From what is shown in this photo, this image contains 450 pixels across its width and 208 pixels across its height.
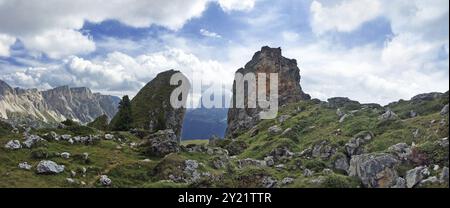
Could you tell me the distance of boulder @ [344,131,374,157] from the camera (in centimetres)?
8055

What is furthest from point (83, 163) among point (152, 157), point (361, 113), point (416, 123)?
point (361, 113)

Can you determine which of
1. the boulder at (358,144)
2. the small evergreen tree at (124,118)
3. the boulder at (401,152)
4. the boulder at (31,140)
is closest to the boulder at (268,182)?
the boulder at (401,152)

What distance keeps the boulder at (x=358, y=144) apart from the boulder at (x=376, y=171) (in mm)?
32634

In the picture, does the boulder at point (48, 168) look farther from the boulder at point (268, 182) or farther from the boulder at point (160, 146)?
the boulder at point (268, 182)

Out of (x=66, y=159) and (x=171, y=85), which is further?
(x=171, y=85)

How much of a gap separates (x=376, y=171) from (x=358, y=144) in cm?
3967

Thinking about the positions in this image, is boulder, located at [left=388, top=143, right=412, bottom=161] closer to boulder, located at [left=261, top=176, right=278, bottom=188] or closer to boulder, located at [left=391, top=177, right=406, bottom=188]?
boulder, located at [left=391, top=177, right=406, bottom=188]

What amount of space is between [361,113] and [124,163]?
77967 millimetres

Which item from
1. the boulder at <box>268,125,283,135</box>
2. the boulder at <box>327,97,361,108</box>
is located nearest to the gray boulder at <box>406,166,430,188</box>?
the boulder at <box>268,125,283,135</box>

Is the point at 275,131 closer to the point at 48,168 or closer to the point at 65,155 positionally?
the point at 65,155

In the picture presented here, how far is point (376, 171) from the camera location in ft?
147

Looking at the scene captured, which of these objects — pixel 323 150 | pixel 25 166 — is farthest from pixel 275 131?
pixel 25 166

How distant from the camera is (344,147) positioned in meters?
84.3
